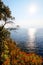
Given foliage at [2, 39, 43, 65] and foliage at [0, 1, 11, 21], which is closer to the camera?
foliage at [0, 1, 11, 21]

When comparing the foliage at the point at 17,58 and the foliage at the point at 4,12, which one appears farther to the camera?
the foliage at the point at 17,58

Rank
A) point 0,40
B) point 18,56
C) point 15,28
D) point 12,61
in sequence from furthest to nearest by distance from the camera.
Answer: point 18,56 < point 12,61 < point 15,28 < point 0,40

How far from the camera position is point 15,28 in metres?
35.5

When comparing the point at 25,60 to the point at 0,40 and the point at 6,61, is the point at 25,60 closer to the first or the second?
the point at 6,61

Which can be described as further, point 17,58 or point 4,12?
point 17,58

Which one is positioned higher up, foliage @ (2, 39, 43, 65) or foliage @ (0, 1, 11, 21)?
foliage @ (0, 1, 11, 21)

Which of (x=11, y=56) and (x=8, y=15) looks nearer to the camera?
(x=8, y=15)

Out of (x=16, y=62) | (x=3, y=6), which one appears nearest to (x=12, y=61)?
(x=16, y=62)

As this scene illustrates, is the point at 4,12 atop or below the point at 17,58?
atop

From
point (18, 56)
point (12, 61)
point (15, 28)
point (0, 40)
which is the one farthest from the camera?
point (18, 56)

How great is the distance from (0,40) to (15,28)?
4250mm

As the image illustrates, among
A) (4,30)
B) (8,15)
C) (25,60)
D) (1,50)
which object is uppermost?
(8,15)

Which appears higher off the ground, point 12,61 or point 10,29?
point 10,29

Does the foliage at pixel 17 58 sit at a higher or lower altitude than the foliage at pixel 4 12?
lower
